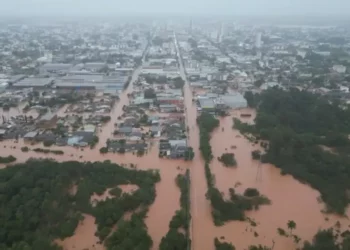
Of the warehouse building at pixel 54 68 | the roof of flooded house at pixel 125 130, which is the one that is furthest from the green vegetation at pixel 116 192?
the warehouse building at pixel 54 68

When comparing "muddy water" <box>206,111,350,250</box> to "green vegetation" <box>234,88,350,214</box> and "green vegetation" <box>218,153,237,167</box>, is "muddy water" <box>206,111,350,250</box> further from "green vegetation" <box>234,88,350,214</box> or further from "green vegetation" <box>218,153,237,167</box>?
"green vegetation" <box>234,88,350,214</box>

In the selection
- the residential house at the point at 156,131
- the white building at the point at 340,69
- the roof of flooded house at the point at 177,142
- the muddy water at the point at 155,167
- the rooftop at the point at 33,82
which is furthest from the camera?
the white building at the point at 340,69

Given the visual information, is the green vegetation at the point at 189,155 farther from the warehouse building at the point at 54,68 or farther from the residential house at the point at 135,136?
the warehouse building at the point at 54,68

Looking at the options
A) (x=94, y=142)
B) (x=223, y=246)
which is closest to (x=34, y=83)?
(x=94, y=142)

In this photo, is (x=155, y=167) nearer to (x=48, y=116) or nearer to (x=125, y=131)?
(x=125, y=131)

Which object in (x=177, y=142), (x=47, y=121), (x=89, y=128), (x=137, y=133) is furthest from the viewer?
(x=47, y=121)

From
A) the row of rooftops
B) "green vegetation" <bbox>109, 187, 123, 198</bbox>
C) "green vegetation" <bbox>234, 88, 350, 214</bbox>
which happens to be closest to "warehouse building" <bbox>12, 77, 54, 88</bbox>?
the row of rooftops

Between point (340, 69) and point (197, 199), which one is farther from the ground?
point (340, 69)

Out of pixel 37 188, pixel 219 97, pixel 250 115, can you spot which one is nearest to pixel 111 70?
pixel 219 97
